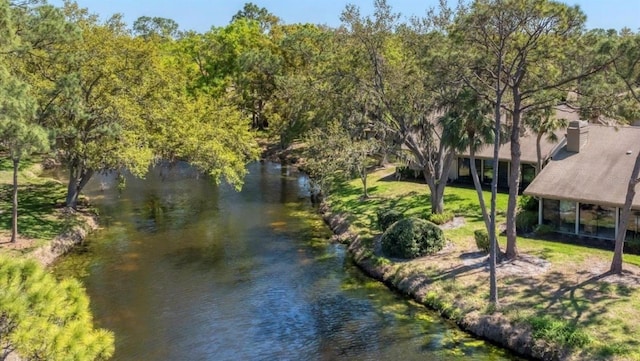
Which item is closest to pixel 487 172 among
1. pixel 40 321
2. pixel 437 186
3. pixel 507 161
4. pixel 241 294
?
pixel 507 161

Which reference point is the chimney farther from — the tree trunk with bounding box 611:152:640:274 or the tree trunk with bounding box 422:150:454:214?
the tree trunk with bounding box 611:152:640:274

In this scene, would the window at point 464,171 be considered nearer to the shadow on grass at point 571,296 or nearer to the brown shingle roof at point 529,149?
the brown shingle roof at point 529,149

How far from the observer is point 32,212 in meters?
36.2

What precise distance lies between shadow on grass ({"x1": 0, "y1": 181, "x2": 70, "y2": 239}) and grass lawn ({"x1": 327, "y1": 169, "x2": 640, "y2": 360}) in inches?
720

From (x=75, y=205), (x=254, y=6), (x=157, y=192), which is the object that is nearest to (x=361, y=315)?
(x=75, y=205)

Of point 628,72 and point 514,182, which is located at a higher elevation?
point 628,72

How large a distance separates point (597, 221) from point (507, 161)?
44.4ft

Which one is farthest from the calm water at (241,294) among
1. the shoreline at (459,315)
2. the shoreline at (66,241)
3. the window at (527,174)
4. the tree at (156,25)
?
the tree at (156,25)

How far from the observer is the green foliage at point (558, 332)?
65.1 feet

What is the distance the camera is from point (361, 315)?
24.5 metres

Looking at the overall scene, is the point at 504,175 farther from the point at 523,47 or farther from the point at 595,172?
the point at 523,47

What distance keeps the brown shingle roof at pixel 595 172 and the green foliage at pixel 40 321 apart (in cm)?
2601

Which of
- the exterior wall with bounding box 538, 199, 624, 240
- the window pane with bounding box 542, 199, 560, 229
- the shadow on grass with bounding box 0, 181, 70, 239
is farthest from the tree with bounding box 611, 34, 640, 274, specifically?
the shadow on grass with bounding box 0, 181, 70, 239

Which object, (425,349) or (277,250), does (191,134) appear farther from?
(425,349)
